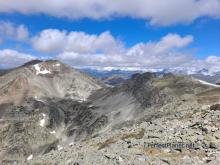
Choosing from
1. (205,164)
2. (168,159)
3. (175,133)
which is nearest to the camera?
(205,164)

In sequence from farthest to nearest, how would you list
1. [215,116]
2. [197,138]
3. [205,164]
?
[215,116] < [197,138] < [205,164]

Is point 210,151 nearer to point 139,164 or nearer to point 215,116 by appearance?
point 139,164

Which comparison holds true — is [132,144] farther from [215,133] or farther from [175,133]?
[215,133]

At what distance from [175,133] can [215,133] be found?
760 centimetres

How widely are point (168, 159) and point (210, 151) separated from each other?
5.67m

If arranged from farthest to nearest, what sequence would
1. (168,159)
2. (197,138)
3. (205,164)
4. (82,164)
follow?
1. (197,138)
2. (82,164)
3. (168,159)
4. (205,164)

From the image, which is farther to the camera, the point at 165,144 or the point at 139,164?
the point at 165,144

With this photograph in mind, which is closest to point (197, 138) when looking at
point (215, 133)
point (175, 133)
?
point (215, 133)

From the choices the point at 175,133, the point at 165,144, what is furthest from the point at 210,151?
the point at 175,133

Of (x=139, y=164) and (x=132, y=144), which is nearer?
(x=139, y=164)

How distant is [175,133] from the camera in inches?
2301

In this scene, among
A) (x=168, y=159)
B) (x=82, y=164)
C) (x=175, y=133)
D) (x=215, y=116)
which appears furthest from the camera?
(x=215, y=116)

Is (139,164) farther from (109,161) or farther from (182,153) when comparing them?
(182,153)

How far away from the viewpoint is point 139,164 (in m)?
43.1
